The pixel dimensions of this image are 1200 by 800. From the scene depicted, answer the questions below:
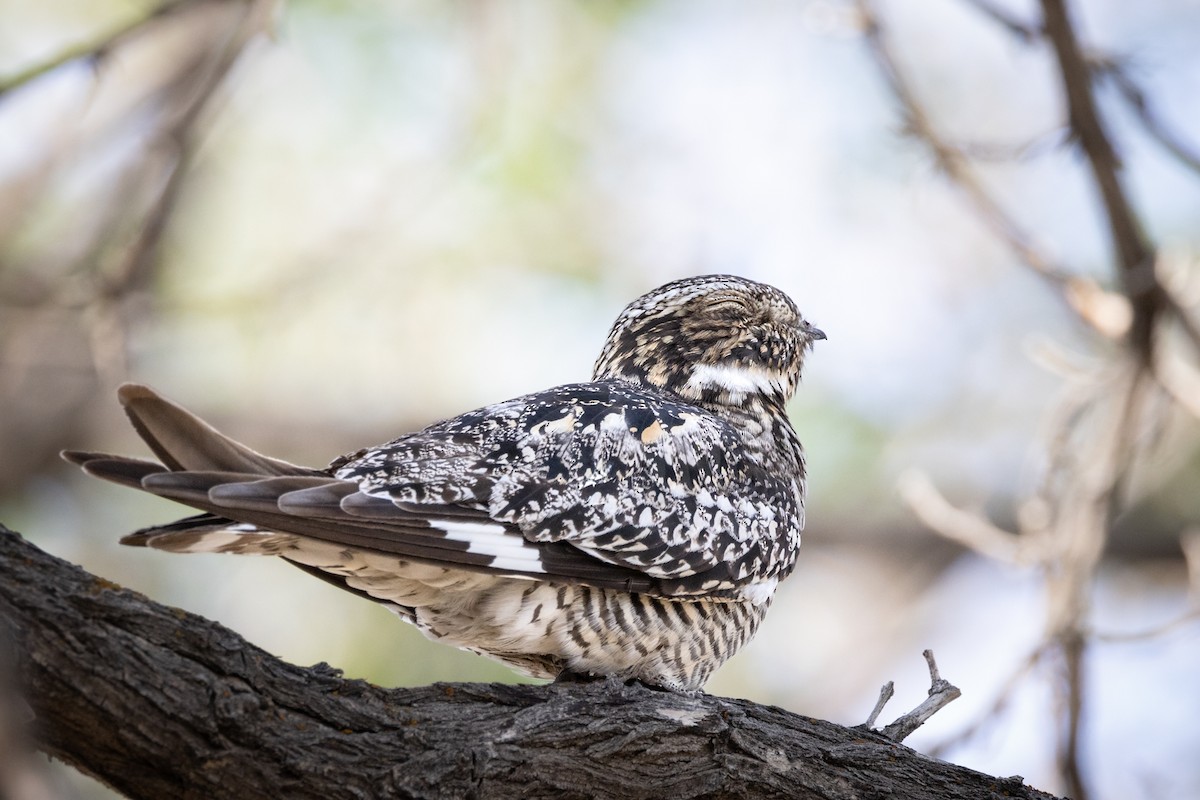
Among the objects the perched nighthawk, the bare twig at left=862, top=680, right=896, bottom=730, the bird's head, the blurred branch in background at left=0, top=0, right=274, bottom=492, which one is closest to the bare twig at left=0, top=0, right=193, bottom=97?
the blurred branch in background at left=0, top=0, right=274, bottom=492

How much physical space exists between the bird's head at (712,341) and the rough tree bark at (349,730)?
133 cm

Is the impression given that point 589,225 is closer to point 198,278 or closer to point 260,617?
point 198,278

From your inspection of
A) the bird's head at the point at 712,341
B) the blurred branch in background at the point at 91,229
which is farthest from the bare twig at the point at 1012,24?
the blurred branch in background at the point at 91,229

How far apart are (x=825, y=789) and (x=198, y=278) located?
604cm

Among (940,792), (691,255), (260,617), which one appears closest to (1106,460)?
(940,792)

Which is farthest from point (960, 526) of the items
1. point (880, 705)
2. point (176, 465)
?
point (176, 465)

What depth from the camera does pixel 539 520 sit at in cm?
298

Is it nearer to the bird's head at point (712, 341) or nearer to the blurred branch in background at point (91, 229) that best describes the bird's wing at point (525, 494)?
the bird's head at point (712, 341)

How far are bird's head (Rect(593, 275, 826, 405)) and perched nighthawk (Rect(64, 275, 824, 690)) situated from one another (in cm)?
24

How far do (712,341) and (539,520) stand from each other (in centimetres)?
128

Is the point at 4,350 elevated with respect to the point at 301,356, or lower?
lower

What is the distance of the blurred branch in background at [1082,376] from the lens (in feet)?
14.8

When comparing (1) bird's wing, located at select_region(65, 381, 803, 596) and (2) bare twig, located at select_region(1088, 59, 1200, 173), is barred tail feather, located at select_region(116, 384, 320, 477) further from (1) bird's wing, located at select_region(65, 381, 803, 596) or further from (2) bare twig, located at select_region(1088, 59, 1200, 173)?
(2) bare twig, located at select_region(1088, 59, 1200, 173)

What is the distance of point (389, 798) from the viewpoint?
2.40 m
